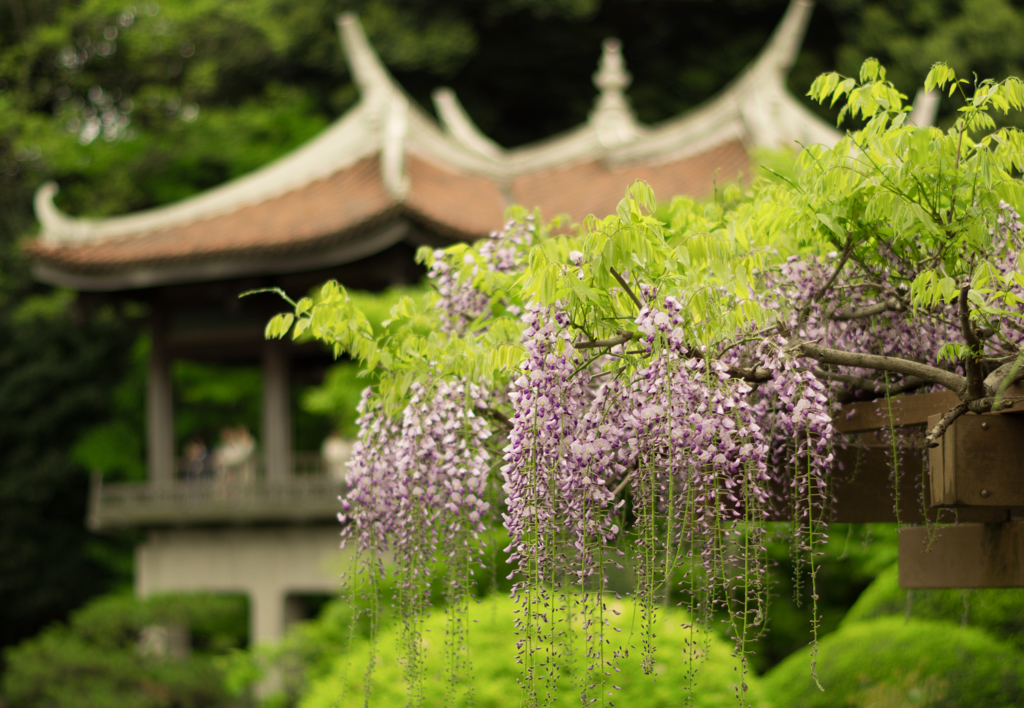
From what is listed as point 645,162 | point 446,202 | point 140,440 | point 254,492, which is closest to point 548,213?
point 446,202

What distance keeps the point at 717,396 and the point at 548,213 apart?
34.3ft

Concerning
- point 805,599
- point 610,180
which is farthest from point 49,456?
point 805,599

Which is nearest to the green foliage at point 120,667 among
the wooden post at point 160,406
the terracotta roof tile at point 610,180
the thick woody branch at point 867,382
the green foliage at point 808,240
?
the wooden post at point 160,406

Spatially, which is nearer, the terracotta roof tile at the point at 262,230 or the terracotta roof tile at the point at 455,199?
the terracotta roof tile at the point at 455,199

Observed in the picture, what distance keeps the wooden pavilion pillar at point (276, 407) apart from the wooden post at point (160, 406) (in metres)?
1.58

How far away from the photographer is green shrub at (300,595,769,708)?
4.99 metres

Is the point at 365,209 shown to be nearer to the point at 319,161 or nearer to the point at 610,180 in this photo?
the point at 319,161

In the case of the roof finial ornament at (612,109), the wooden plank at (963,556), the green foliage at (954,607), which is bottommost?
the green foliage at (954,607)

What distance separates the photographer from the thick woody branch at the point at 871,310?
3587 millimetres

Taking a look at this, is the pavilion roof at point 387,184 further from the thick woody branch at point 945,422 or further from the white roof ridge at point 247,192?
the thick woody branch at point 945,422

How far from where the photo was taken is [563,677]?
5004 millimetres

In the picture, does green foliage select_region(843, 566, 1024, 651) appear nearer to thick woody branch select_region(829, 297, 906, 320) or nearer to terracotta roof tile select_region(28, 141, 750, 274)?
thick woody branch select_region(829, 297, 906, 320)

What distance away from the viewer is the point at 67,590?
59.9 ft

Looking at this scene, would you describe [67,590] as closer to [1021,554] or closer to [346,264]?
[346,264]
